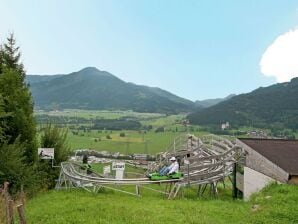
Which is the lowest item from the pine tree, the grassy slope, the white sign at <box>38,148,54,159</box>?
the grassy slope

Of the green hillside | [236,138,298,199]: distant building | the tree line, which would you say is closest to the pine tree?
the tree line

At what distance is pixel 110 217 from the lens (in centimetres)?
1377

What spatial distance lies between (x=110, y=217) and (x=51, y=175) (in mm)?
13436

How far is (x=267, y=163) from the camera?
19.1 meters

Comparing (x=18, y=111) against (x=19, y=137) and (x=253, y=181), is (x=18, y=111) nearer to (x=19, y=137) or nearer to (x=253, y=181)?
(x=19, y=137)

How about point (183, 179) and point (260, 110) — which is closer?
point (183, 179)

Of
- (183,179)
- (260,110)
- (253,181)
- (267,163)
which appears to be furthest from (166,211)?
(260,110)

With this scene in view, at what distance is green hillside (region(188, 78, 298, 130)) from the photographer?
120925mm

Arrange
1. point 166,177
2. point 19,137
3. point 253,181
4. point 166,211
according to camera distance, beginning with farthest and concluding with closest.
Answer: point 19,137 → point 253,181 → point 166,177 → point 166,211

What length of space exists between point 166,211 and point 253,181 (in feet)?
24.1

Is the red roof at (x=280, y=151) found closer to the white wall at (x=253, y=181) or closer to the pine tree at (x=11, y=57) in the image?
the white wall at (x=253, y=181)

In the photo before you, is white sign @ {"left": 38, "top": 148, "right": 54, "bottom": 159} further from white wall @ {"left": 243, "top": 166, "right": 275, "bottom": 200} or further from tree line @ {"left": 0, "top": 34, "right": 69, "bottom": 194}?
white wall @ {"left": 243, "top": 166, "right": 275, "bottom": 200}

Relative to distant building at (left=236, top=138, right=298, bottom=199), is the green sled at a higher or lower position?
lower

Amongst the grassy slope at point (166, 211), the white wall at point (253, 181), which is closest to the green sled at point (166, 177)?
the grassy slope at point (166, 211)
